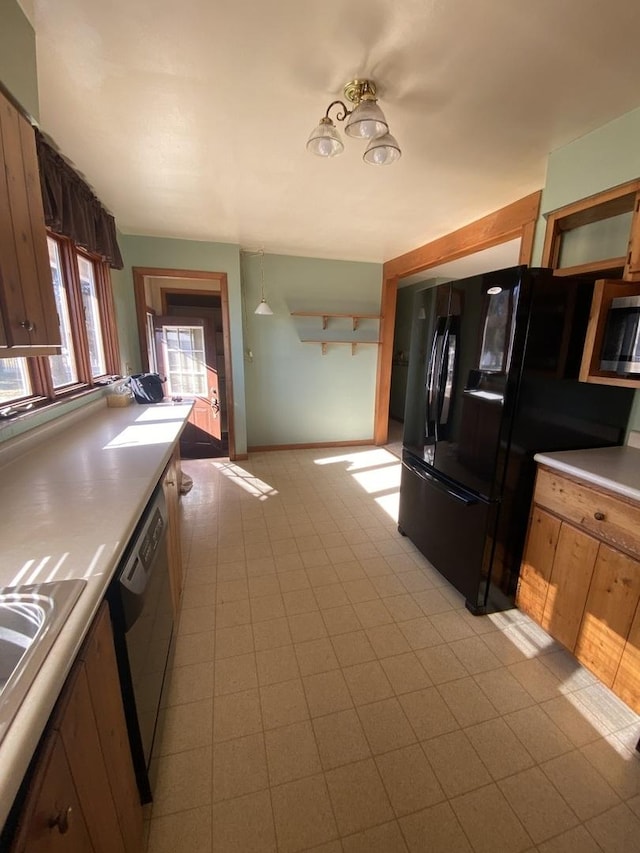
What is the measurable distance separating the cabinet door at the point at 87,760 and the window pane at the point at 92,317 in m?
2.67

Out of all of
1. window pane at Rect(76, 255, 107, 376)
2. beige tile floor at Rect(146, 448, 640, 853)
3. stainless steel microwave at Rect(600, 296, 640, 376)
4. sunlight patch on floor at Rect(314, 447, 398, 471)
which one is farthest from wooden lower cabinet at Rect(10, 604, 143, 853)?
sunlight patch on floor at Rect(314, 447, 398, 471)

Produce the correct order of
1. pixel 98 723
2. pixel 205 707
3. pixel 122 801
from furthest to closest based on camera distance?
pixel 205 707
pixel 122 801
pixel 98 723

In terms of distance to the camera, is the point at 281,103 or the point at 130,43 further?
the point at 281,103

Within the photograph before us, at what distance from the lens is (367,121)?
1374mm

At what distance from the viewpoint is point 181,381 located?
4.74 meters

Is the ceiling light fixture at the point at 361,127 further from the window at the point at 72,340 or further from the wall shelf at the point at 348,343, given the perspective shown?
the wall shelf at the point at 348,343

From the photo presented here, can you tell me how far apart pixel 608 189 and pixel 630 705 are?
2.24 metres

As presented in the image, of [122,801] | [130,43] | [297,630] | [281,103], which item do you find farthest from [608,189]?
[122,801]

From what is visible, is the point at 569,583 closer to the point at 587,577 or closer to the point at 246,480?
the point at 587,577

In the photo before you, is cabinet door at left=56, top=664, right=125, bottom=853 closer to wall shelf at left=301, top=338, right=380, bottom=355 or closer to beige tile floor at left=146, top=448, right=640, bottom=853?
beige tile floor at left=146, top=448, right=640, bottom=853

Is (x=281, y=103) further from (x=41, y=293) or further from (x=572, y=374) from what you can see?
(x=572, y=374)

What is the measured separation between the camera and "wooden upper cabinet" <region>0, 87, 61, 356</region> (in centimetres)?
110

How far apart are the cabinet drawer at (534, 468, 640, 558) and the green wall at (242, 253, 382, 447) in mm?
3190

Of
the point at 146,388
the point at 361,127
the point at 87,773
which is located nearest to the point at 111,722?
the point at 87,773
